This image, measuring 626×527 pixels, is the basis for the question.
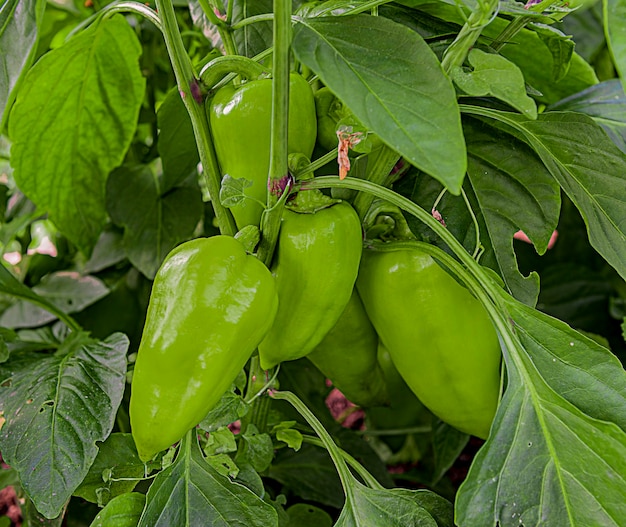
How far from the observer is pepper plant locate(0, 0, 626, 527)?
1.32 feet

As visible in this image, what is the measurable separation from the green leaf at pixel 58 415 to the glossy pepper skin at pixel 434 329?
0.68ft

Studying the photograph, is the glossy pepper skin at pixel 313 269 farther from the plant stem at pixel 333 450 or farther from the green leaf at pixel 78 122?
the green leaf at pixel 78 122

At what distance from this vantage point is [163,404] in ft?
1.37

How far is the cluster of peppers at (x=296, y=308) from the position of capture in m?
0.41

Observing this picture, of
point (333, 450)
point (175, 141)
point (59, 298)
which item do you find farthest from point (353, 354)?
point (59, 298)

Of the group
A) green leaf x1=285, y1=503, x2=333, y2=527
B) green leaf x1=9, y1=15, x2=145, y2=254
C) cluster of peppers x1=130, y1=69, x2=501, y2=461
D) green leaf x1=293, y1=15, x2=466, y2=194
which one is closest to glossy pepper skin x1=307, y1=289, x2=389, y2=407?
cluster of peppers x1=130, y1=69, x2=501, y2=461

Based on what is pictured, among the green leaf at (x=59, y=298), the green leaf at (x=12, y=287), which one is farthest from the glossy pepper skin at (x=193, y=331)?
the green leaf at (x=59, y=298)

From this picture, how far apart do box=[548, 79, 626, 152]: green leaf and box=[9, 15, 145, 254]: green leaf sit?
0.40 m

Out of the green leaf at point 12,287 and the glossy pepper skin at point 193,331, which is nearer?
the glossy pepper skin at point 193,331

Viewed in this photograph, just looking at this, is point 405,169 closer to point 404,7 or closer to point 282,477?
point 404,7

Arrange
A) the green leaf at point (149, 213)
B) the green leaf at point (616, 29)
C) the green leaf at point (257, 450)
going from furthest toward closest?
the green leaf at point (149, 213) → the green leaf at point (257, 450) → the green leaf at point (616, 29)

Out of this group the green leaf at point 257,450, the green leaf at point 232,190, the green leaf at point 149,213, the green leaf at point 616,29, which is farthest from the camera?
the green leaf at point 149,213

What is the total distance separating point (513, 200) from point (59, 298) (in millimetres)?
556

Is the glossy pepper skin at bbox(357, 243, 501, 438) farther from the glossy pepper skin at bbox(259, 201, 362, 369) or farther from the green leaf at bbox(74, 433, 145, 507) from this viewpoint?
the green leaf at bbox(74, 433, 145, 507)
